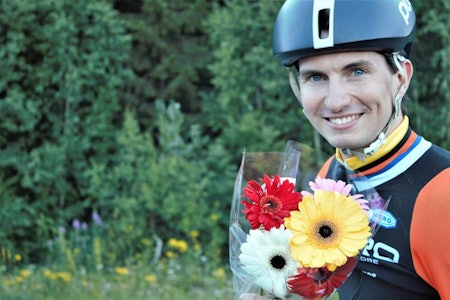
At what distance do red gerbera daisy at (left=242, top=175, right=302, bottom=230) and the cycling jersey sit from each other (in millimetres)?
288

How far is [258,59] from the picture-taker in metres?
7.25

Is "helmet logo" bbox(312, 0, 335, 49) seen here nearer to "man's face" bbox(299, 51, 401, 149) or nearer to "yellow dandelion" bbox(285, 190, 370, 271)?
"man's face" bbox(299, 51, 401, 149)

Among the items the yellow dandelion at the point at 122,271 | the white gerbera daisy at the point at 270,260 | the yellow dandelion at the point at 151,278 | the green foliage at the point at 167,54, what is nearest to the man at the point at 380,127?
the white gerbera daisy at the point at 270,260

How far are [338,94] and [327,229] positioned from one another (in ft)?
1.50

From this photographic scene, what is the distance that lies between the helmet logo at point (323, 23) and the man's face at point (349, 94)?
0.04 meters

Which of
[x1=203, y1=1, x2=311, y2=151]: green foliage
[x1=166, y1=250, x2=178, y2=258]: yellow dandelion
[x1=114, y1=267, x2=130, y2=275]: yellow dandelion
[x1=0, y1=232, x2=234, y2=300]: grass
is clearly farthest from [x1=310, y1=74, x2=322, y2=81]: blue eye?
[x1=203, y1=1, x2=311, y2=151]: green foliage

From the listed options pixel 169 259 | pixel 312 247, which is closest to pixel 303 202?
pixel 312 247

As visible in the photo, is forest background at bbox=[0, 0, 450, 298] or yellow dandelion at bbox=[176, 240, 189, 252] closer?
yellow dandelion at bbox=[176, 240, 189, 252]

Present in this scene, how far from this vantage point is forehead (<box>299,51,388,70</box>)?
2.37 meters

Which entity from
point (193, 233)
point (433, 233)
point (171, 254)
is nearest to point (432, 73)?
point (193, 233)

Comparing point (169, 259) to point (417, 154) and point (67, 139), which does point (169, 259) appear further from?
point (417, 154)

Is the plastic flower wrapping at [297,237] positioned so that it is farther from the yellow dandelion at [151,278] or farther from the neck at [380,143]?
the yellow dandelion at [151,278]

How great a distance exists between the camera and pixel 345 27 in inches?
93.2

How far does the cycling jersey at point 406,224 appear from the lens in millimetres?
2233
